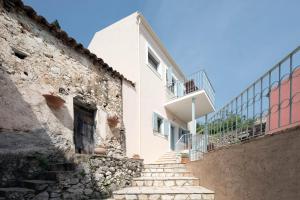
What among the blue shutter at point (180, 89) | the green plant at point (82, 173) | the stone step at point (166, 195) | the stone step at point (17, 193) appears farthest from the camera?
the blue shutter at point (180, 89)

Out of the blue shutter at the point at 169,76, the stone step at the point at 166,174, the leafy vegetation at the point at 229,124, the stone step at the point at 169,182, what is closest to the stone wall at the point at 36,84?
the stone step at the point at 166,174

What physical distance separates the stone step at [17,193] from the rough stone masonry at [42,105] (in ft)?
0.11

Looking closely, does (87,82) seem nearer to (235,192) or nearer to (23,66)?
(23,66)

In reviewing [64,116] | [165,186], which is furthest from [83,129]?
[165,186]

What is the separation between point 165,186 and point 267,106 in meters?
3.60

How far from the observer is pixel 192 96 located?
11.1 metres

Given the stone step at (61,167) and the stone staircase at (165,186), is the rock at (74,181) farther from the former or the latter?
the stone staircase at (165,186)

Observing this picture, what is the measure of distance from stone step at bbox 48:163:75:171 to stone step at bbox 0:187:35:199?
0.79m

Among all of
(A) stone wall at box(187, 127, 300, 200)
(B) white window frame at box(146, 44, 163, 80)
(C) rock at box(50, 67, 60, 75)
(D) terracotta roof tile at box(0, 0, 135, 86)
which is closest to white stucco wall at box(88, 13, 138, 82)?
(B) white window frame at box(146, 44, 163, 80)

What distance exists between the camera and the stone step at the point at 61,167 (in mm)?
4453

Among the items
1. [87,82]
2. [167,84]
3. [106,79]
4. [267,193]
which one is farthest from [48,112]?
[167,84]

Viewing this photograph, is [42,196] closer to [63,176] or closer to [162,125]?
[63,176]

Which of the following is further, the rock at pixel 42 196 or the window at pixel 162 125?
the window at pixel 162 125

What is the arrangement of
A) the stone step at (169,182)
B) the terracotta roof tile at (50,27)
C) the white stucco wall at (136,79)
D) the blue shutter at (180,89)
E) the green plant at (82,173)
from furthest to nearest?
the blue shutter at (180,89)
the white stucco wall at (136,79)
the stone step at (169,182)
the terracotta roof tile at (50,27)
the green plant at (82,173)
